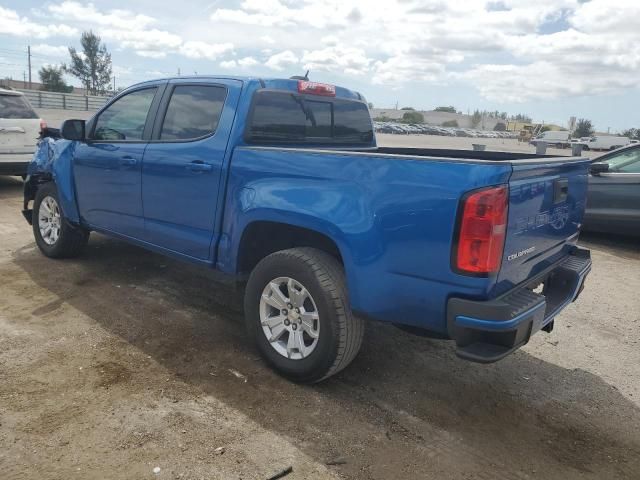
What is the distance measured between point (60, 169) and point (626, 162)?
742 centimetres

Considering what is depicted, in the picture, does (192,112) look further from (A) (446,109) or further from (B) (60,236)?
(A) (446,109)

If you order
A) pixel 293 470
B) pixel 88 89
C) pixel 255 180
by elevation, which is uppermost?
pixel 88 89

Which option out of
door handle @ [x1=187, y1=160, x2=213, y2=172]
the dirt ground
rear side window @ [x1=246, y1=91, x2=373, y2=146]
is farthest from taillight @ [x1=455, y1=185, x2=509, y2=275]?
door handle @ [x1=187, y1=160, x2=213, y2=172]

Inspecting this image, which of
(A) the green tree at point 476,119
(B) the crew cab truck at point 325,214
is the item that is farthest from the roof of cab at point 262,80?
(A) the green tree at point 476,119

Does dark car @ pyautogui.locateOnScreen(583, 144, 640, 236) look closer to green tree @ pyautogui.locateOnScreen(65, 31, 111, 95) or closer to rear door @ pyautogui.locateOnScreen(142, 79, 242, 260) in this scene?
rear door @ pyautogui.locateOnScreen(142, 79, 242, 260)

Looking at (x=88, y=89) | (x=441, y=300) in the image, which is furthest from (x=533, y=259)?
(x=88, y=89)

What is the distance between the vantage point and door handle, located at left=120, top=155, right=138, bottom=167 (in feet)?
14.1

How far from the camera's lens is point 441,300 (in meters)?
2.65

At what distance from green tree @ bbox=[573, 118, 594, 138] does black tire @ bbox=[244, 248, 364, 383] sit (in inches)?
3916

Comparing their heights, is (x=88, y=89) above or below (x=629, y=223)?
above

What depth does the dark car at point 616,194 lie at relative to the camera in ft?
24.0

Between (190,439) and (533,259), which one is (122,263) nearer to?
(190,439)

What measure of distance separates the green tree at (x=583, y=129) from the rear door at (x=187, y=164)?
325 ft

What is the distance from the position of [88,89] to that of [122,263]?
74349 mm
